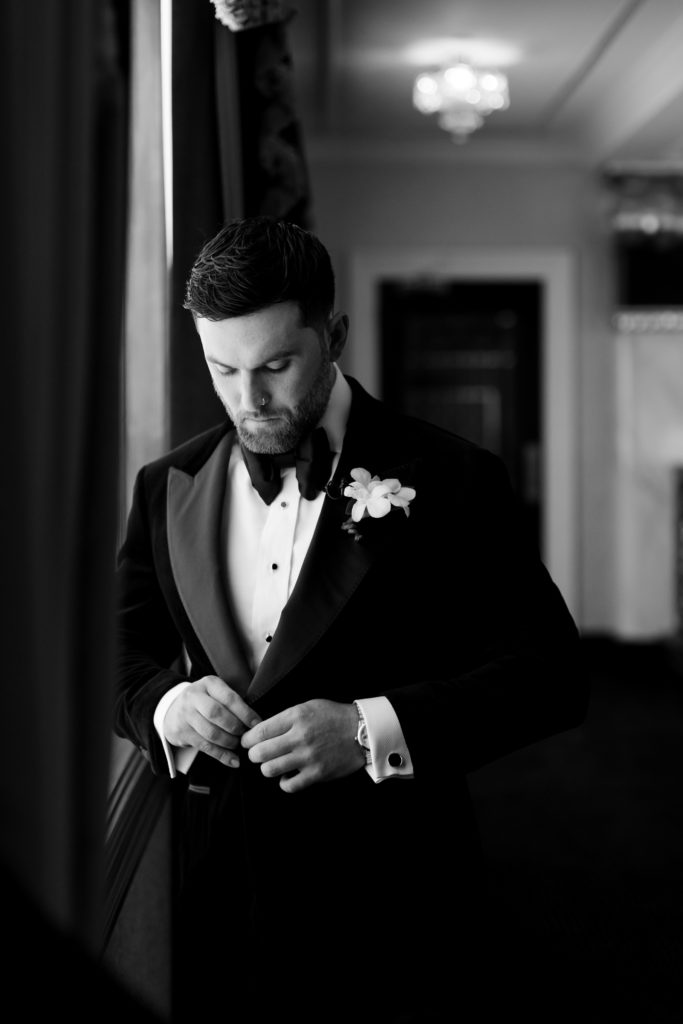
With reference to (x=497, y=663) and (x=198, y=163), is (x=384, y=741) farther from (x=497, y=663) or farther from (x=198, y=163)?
(x=198, y=163)

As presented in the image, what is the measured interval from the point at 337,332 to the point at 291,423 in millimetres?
110

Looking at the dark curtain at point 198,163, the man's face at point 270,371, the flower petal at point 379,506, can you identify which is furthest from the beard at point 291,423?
the dark curtain at point 198,163

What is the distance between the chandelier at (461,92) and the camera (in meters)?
4.54

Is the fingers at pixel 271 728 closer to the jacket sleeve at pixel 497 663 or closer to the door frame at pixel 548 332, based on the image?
the jacket sleeve at pixel 497 663

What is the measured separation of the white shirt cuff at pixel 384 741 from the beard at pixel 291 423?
0.28 meters

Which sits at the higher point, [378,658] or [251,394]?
[251,394]

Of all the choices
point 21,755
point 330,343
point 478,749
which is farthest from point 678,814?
point 21,755

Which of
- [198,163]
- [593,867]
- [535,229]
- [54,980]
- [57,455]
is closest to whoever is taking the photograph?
[54,980]

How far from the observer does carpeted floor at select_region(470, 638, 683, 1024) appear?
2348 mm

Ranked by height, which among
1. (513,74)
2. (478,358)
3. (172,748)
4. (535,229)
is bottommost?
(172,748)

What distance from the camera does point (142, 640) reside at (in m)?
1.23

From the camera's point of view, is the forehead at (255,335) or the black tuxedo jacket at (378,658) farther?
the black tuxedo jacket at (378,658)

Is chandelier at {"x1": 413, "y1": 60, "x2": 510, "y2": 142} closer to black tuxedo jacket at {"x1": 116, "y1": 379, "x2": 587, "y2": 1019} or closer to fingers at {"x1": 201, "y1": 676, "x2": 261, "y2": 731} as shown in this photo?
black tuxedo jacket at {"x1": 116, "y1": 379, "x2": 587, "y2": 1019}

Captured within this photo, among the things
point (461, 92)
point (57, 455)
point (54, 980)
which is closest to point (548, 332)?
point (461, 92)
